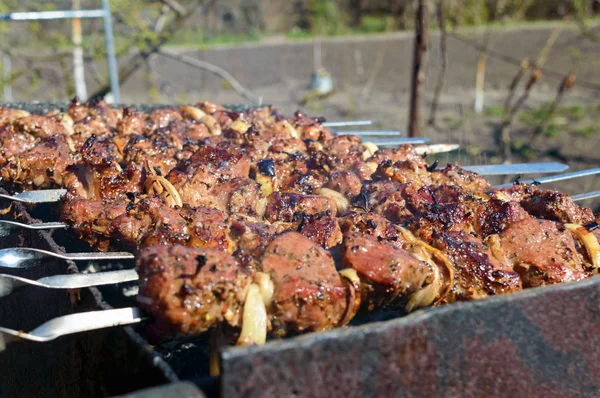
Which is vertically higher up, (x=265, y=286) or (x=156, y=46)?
(x=156, y=46)

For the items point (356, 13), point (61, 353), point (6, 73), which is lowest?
point (61, 353)

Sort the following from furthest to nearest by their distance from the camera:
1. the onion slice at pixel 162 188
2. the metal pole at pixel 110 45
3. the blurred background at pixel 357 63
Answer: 1. the blurred background at pixel 357 63
2. the metal pole at pixel 110 45
3. the onion slice at pixel 162 188

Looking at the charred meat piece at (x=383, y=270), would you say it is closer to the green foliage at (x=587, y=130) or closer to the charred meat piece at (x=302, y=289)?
the charred meat piece at (x=302, y=289)

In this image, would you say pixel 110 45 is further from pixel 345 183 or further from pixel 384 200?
pixel 384 200

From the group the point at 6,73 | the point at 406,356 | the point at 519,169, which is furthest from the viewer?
the point at 6,73

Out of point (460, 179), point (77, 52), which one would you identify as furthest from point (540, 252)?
point (77, 52)

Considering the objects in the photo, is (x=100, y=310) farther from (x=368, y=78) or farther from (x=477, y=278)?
(x=368, y=78)

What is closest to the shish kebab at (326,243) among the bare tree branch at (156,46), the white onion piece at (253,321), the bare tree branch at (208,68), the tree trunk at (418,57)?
the white onion piece at (253,321)
